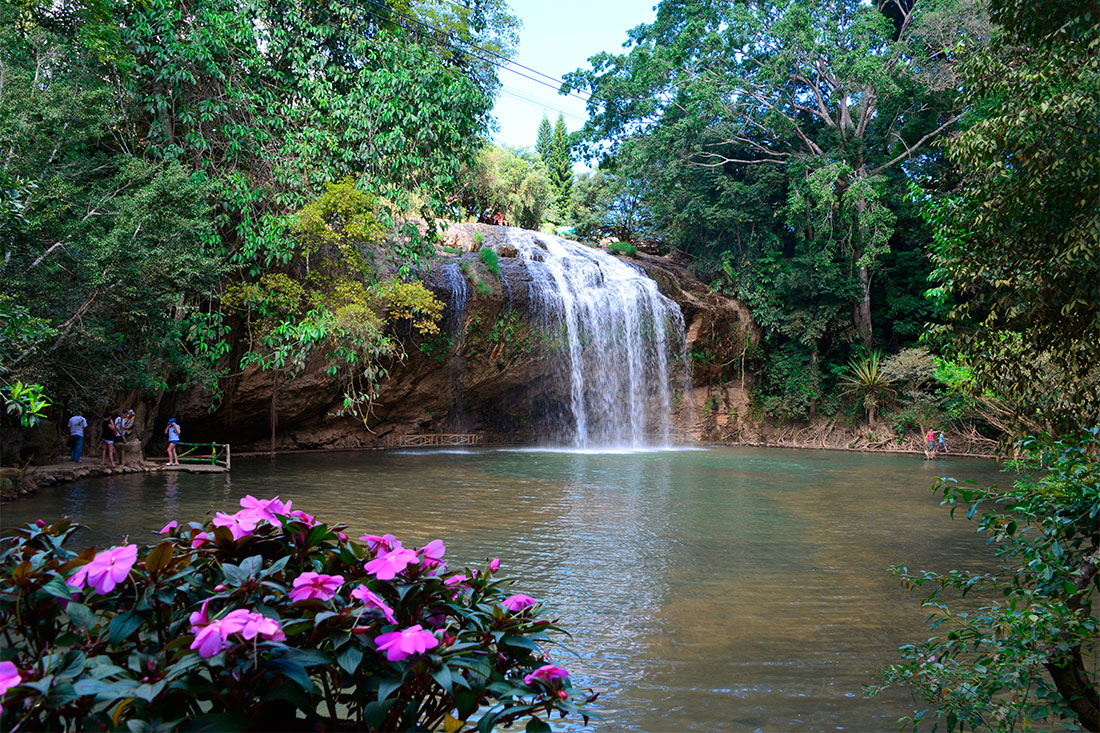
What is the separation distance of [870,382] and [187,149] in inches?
759

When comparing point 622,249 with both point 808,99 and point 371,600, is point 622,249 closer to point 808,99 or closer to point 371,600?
point 808,99

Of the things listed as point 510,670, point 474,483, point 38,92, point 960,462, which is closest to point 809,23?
point 960,462

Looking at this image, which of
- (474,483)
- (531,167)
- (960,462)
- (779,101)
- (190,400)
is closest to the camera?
(474,483)

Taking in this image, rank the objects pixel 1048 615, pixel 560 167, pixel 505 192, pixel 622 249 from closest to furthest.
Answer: pixel 1048 615 → pixel 622 249 → pixel 505 192 → pixel 560 167

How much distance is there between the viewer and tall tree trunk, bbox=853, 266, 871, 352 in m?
23.1

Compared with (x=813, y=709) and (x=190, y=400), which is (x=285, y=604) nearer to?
(x=813, y=709)

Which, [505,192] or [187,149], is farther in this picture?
[505,192]

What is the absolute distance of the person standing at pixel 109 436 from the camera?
13.3 meters

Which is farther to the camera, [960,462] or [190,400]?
[960,462]

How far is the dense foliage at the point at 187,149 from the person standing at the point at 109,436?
903mm

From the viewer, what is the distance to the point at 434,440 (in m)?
21.6

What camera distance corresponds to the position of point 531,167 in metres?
35.6

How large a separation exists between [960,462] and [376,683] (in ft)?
65.9

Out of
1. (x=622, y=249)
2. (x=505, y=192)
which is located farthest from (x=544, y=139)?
(x=622, y=249)
